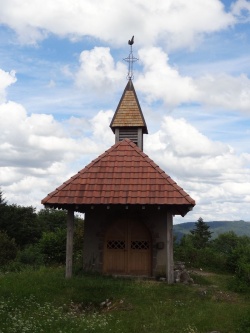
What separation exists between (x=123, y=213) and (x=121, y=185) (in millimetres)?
1499

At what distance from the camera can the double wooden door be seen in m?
13.9

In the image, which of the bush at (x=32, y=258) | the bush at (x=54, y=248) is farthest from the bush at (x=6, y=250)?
the bush at (x=54, y=248)

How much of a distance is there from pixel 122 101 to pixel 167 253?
24.4 ft

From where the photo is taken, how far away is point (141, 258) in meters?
14.0

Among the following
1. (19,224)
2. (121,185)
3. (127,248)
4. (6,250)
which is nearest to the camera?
(121,185)

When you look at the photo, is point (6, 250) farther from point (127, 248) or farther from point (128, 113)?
point (127, 248)

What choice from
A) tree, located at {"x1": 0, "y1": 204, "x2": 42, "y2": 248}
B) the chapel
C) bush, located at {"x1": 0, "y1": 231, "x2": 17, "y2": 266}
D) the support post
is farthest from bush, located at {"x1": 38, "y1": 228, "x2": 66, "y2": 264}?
tree, located at {"x1": 0, "y1": 204, "x2": 42, "y2": 248}

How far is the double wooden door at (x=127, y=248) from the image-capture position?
45.7 ft

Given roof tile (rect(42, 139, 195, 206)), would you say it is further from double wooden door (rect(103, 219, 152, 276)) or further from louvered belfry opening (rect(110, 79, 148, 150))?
louvered belfry opening (rect(110, 79, 148, 150))

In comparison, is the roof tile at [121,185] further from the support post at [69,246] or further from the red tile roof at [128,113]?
the red tile roof at [128,113]

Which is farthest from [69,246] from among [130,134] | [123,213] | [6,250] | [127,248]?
[6,250]

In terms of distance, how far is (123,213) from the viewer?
14.2 m

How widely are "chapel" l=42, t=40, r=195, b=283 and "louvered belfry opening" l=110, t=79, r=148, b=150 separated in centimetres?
177

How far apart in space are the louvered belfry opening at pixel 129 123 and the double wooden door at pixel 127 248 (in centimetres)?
392
